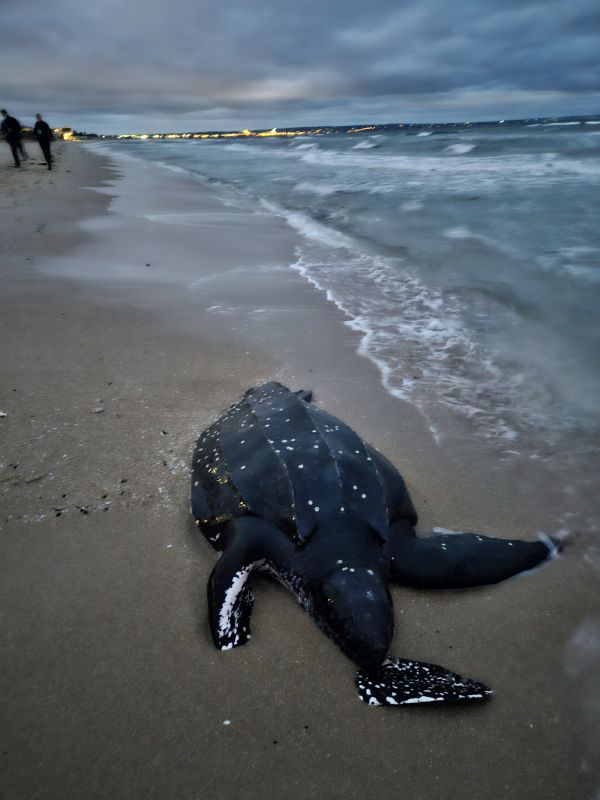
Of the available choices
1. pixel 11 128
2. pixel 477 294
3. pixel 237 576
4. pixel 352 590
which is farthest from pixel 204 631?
pixel 11 128

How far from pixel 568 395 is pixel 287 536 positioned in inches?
105

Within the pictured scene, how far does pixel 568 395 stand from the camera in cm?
356

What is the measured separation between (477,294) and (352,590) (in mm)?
4866

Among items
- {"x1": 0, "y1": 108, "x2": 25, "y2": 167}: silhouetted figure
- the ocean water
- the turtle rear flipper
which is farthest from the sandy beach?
{"x1": 0, "y1": 108, "x2": 25, "y2": 167}: silhouetted figure

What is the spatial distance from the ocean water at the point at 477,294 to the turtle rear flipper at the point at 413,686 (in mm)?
1597

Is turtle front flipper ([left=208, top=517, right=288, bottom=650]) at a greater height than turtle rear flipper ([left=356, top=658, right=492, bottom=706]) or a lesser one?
greater

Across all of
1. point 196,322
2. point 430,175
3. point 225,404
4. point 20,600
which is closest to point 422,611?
point 20,600

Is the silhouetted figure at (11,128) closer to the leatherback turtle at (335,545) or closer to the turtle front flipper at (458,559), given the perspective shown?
the leatherback turtle at (335,545)

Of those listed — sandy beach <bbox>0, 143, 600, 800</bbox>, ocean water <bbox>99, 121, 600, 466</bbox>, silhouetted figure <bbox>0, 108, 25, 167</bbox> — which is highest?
silhouetted figure <bbox>0, 108, 25, 167</bbox>

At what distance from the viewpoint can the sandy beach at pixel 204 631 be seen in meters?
1.45

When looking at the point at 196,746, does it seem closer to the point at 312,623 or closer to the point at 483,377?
the point at 312,623

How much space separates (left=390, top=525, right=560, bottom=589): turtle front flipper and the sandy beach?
2.6 inches

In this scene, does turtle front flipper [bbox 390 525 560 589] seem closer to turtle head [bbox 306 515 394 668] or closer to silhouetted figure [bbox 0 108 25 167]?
turtle head [bbox 306 515 394 668]

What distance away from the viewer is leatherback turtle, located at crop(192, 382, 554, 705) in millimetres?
1693
